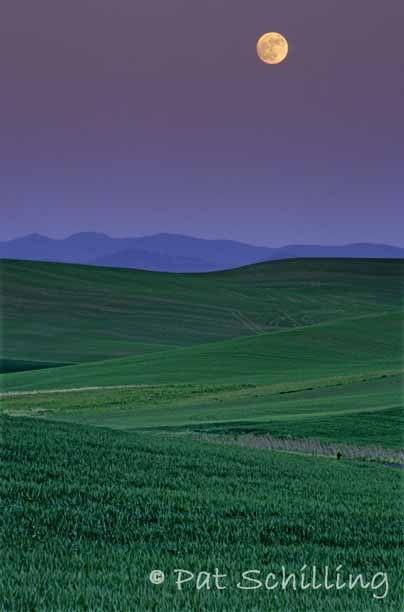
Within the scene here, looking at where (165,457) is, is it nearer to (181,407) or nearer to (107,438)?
(107,438)

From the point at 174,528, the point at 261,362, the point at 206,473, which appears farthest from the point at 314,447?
the point at 261,362

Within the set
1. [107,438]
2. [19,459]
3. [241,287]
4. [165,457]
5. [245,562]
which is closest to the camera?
[245,562]

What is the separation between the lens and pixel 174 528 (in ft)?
44.8

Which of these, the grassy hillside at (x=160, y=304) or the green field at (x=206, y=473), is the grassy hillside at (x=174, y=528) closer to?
the green field at (x=206, y=473)

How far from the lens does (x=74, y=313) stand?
13088 centimetres

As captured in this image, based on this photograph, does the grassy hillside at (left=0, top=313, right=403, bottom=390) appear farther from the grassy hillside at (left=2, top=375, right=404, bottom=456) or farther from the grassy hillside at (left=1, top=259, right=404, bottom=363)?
the grassy hillside at (left=1, top=259, right=404, bottom=363)

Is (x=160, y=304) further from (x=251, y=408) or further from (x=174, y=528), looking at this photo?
(x=174, y=528)

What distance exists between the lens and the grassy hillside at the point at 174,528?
9.82m

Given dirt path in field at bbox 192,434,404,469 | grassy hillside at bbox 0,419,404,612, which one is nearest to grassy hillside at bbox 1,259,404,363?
dirt path in field at bbox 192,434,404,469

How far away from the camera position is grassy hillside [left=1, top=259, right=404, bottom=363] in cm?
11462

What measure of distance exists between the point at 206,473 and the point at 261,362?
60.1m

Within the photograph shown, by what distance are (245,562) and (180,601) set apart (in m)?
2.21

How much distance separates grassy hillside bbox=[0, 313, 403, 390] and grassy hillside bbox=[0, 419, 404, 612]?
142 feet

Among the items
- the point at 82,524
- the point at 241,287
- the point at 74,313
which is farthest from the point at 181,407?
the point at 241,287
